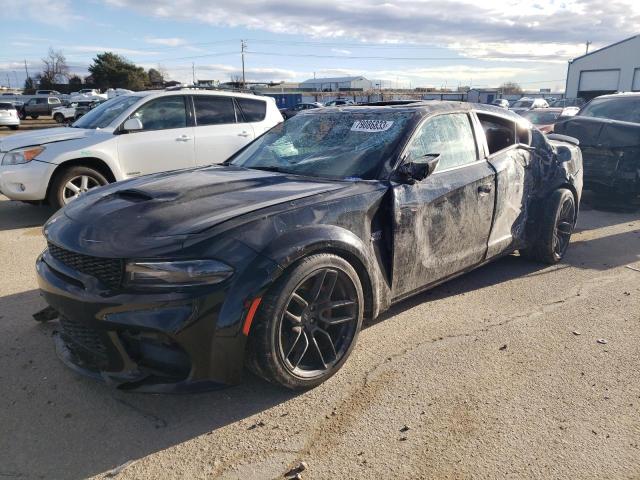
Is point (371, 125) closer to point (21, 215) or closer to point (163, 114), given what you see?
point (163, 114)

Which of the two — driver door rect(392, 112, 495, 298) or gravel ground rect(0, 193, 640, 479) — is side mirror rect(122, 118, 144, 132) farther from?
driver door rect(392, 112, 495, 298)

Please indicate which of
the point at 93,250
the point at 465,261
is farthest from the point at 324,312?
the point at 465,261

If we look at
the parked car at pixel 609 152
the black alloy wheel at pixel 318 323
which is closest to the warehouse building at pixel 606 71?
the parked car at pixel 609 152

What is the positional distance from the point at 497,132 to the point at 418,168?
69.7 inches

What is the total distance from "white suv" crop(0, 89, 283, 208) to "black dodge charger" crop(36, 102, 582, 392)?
3281 mm

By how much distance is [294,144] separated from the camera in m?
4.18

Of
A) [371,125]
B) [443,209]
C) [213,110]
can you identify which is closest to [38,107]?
[213,110]

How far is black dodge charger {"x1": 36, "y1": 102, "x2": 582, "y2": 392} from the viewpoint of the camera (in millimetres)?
2588

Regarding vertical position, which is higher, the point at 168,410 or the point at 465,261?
the point at 465,261

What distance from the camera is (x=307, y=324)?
2971mm

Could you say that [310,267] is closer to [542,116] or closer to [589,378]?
[589,378]

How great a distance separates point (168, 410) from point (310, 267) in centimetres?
109

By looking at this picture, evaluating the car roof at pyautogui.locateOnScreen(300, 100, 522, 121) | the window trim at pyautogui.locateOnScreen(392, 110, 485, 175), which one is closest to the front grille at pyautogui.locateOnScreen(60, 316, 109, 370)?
the window trim at pyautogui.locateOnScreen(392, 110, 485, 175)

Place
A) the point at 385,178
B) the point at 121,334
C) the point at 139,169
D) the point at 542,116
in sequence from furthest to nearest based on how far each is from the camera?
the point at 542,116
the point at 139,169
the point at 385,178
the point at 121,334
